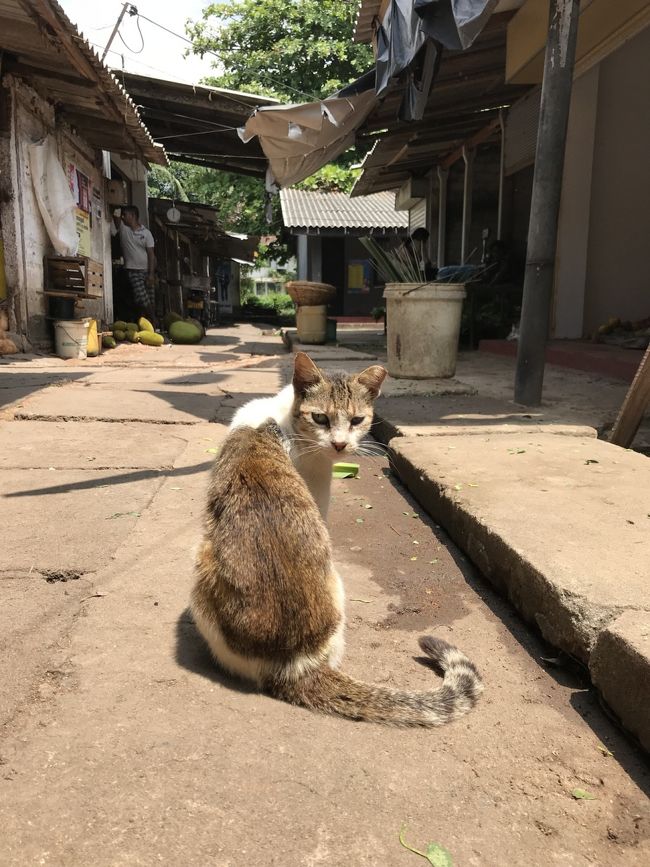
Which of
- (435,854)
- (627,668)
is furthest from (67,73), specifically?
(435,854)

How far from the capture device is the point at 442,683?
155 centimetres

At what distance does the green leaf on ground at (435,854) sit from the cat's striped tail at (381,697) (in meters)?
0.32

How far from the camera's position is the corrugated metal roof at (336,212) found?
19875 millimetres

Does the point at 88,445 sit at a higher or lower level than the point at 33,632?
higher

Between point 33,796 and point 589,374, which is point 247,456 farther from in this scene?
point 589,374

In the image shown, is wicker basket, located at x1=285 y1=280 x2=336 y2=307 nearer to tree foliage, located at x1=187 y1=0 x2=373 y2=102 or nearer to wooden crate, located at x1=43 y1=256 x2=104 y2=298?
wooden crate, located at x1=43 y1=256 x2=104 y2=298

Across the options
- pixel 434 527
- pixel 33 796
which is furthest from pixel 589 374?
pixel 33 796

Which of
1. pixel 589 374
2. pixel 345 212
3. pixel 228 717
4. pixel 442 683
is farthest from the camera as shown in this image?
pixel 345 212

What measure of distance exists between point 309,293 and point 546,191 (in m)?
6.60

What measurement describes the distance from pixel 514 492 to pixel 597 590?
0.88m

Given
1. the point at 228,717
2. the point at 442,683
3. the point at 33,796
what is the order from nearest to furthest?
the point at 33,796 < the point at 228,717 < the point at 442,683

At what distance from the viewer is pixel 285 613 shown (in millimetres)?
1445

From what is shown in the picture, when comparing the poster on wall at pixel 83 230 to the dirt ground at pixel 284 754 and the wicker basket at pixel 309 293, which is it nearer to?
the wicker basket at pixel 309 293

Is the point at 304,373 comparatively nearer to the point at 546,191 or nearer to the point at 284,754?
the point at 284,754
